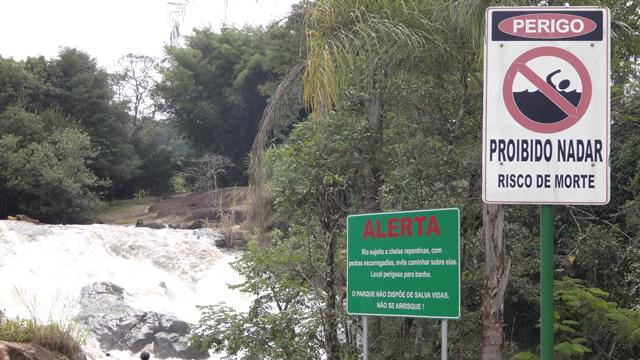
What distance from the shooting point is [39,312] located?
1866cm

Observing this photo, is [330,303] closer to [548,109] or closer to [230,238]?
[548,109]

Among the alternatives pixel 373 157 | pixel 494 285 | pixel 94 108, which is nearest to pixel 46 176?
pixel 94 108

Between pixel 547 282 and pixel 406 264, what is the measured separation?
1.49 metres

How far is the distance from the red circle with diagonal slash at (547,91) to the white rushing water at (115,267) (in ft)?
59.1

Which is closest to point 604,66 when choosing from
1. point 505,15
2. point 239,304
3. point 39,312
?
point 505,15

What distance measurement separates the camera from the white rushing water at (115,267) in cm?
2148

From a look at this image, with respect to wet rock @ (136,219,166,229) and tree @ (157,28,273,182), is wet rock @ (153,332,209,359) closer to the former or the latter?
wet rock @ (136,219,166,229)

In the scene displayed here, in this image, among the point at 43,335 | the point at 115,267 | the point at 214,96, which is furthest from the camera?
the point at 214,96

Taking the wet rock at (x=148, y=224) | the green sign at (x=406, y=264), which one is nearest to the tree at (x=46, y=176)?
the wet rock at (x=148, y=224)

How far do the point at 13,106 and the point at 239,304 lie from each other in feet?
70.6

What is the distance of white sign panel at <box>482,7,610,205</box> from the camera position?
2.85 metres

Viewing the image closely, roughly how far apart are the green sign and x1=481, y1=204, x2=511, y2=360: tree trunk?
1422 mm

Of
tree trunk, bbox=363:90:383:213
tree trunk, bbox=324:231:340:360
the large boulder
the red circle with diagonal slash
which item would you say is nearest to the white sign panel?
the red circle with diagonal slash

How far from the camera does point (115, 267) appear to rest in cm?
2434
